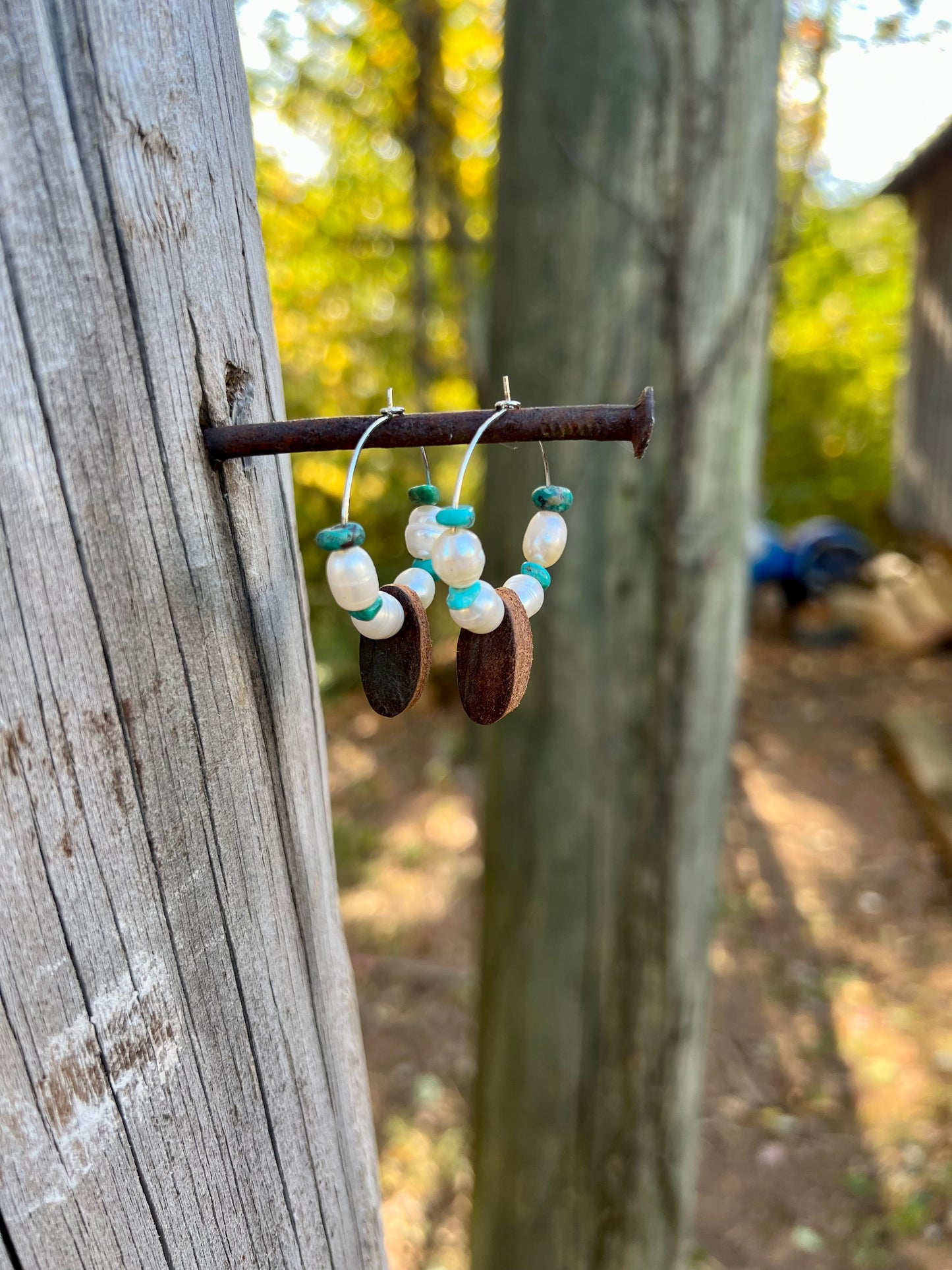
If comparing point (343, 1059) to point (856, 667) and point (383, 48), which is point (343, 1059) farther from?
point (856, 667)

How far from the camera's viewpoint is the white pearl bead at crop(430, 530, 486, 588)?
0.71 metres

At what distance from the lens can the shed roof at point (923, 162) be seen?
752cm

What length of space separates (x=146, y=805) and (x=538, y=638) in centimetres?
148

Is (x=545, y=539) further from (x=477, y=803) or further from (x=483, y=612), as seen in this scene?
(x=477, y=803)

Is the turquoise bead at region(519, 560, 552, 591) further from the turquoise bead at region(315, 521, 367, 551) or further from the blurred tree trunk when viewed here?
the blurred tree trunk

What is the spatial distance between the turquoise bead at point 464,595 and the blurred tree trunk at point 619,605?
1283 millimetres

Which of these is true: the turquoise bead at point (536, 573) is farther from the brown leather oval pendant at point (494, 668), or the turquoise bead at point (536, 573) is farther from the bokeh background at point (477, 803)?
the bokeh background at point (477, 803)

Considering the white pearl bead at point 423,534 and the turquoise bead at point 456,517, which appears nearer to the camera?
the turquoise bead at point 456,517

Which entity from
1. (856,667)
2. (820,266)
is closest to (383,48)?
(856,667)

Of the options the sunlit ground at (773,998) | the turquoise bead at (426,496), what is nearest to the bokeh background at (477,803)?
the sunlit ground at (773,998)

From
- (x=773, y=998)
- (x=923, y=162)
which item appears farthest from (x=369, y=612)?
(x=923, y=162)

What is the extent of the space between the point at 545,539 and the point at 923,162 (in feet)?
30.7

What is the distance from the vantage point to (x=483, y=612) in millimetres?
733

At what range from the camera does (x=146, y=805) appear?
26.3 inches
